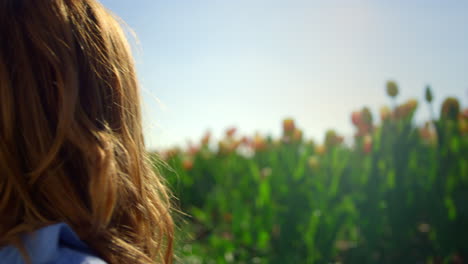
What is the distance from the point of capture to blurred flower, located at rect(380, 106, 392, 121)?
2743 millimetres

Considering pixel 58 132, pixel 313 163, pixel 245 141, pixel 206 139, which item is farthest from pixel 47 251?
pixel 206 139

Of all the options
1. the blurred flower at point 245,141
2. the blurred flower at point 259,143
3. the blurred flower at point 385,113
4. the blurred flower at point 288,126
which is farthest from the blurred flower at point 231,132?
the blurred flower at point 385,113

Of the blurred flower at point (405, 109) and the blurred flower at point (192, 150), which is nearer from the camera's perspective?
the blurred flower at point (405, 109)

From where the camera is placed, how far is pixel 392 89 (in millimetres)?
2738

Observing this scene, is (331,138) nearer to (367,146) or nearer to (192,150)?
(367,146)

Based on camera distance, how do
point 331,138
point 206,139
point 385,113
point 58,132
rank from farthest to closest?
point 206,139, point 331,138, point 385,113, point 58,132

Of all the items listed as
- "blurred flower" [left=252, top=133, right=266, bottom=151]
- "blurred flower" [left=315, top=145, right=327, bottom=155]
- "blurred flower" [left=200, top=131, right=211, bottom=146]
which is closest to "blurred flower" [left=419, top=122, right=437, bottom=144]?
"blurred flower" [left=315, top=145, right=327, bottom=155]

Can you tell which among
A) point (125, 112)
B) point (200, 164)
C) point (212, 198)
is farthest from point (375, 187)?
point (200, 164)

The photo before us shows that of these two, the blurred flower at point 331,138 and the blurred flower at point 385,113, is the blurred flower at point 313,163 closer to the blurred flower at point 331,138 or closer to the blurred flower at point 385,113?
the blurred flower at point 331,138

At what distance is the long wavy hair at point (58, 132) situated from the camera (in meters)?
0.91

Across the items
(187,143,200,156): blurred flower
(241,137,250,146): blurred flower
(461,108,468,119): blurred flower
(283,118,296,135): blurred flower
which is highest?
(461,108,468,119): blurred flower

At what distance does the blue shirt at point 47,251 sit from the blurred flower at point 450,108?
2.39 m

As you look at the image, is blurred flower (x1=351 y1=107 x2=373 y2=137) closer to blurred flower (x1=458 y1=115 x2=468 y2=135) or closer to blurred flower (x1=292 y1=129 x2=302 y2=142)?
blurred flower (x1=292 y1=129 x2=302 y2=142)

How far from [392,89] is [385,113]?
150 millimetres
